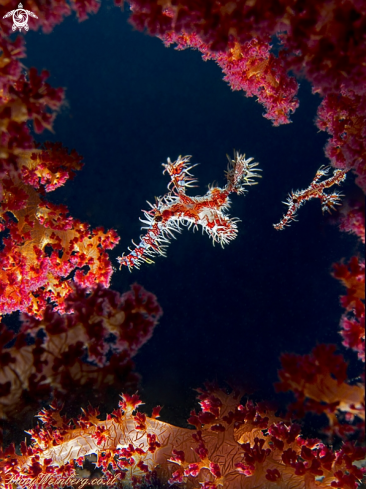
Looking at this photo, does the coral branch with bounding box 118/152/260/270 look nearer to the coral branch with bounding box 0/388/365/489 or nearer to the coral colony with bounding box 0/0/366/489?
the coral colony with bounding box 0/0/366/489

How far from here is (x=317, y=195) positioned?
13.6 feet

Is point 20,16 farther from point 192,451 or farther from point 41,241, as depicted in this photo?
point 192,451

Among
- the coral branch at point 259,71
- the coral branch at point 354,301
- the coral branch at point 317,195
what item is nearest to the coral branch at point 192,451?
the coral branch at point 354,301

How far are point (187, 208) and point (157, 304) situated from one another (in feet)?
6.88

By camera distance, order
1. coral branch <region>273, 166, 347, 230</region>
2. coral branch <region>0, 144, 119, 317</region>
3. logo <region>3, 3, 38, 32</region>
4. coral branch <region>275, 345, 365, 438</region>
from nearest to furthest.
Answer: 1. coral branch <region>275, 345, 365, 438</region>
2. logo <region>3, 3, 38, 32</region>
3. coral branch <region>0, 144, 119, 317</region>
4. coral branch <region>273, 166, 347, 230</region>

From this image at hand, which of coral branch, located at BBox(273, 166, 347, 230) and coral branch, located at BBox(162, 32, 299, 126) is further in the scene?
coral branch, located at BBox(273, 166, 347, 230)

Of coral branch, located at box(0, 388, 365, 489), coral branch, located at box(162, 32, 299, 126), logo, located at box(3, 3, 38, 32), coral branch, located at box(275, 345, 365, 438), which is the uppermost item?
coral branch, located at box(162, 32, 299, 126)

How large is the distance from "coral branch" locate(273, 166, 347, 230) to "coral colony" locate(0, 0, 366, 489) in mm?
30

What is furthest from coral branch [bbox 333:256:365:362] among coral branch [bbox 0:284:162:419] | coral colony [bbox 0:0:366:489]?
coral branch [bbox 0:284:162:419]

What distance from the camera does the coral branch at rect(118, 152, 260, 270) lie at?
3828 millimetres

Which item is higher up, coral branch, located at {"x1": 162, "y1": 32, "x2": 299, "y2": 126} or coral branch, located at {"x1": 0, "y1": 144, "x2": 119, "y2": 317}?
coral branch, located at {"x1": 162, "y1": 32, "x2": 299, "y2": 126}

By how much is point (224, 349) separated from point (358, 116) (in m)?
3.54

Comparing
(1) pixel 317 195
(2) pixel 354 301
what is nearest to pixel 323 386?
(2) pixel 354 301

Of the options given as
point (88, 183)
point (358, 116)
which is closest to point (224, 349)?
point (88, 183)
